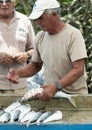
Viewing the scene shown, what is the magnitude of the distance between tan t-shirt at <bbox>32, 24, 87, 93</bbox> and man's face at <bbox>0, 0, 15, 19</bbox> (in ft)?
2.61

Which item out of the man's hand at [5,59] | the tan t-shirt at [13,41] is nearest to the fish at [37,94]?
the man's hand at [5,59]

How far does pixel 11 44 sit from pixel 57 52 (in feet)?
3.44

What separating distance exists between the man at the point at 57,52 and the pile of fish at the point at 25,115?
162 mm

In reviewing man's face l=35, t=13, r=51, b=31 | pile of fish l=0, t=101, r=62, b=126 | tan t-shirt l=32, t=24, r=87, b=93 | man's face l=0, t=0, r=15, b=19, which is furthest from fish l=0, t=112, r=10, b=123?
man's face l=0, t=0, r=15, b=19

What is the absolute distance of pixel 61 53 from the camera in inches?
175

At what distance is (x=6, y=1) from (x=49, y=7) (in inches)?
40.6

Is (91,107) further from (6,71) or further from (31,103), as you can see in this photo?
(6,71)

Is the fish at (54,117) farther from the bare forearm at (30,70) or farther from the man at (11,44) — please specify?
the man at (11,44)

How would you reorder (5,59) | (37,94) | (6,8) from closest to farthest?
(37,94) → (5,59) → (6,8)

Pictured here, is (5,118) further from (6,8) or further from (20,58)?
(6,8)

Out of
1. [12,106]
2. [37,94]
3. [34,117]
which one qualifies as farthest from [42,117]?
[12,106]

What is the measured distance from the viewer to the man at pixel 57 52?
4320mm

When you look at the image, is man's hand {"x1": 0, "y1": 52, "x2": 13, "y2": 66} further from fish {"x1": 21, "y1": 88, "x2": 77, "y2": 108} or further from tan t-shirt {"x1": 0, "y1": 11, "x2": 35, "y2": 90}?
fish {"x1": 21, "y1": 88, "x2": 77, "y2": 108}

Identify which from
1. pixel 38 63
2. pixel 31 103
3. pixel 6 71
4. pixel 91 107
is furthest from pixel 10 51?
pixel 91 107
